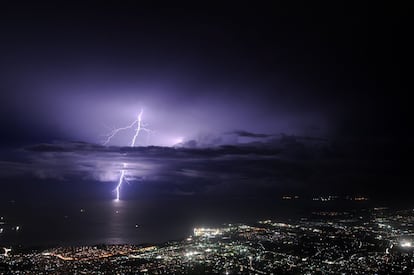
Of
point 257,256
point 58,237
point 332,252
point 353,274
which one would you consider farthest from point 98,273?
point 58,237

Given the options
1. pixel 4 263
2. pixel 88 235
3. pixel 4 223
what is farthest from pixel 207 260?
pixel 4 223

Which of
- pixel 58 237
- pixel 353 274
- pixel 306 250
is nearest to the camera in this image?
pixel 353 274

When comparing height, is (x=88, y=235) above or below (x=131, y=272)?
below

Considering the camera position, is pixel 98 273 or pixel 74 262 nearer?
pixel 98 273

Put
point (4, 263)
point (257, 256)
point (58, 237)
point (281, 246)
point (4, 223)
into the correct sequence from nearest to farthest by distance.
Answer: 1. point (4, 263)
2. point (257, 256)
3. point (281, 246)
4. point (58, 237)
5. point (4, 223)

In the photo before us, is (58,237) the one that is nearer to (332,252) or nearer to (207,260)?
(207,260)

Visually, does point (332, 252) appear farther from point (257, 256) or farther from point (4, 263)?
point (4, 263)
